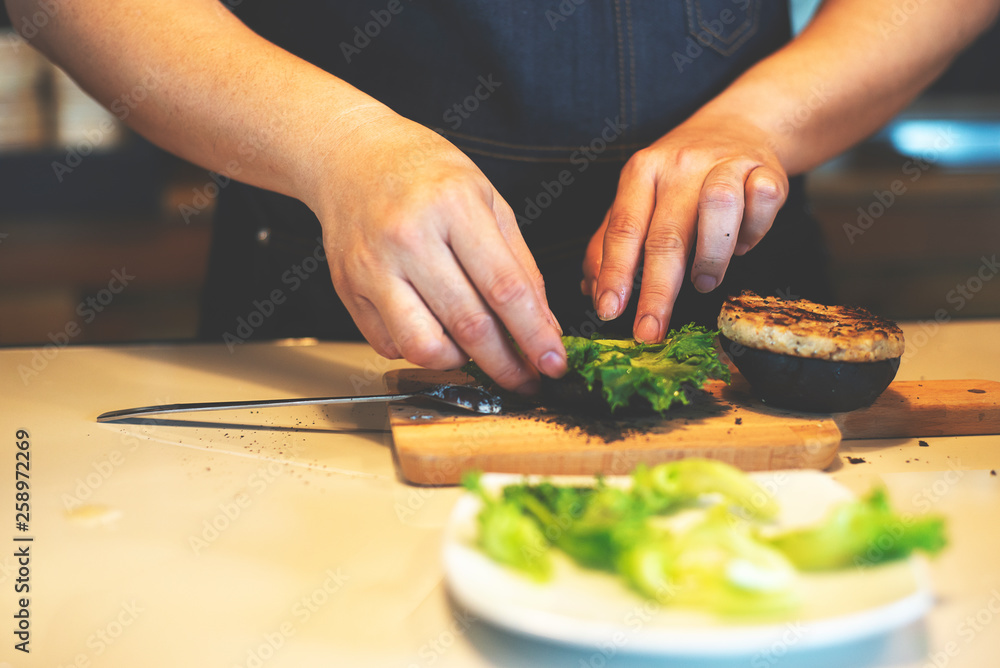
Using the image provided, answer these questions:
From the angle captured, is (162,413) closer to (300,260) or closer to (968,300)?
(300,260)

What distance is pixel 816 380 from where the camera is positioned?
1.21 m

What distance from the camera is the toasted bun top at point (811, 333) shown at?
1.19m

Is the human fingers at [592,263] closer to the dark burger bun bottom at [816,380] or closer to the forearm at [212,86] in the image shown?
the dark burger bun bottom at [816,380]

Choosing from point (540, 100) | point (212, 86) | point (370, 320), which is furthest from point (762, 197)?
point (212, 86)

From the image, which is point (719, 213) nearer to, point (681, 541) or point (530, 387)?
point (530, 387)

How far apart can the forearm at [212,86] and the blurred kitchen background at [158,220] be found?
2729 mm

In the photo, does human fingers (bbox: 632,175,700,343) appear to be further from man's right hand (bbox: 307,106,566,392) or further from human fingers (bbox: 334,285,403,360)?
human fingers (bbox: 334,285,403,360)

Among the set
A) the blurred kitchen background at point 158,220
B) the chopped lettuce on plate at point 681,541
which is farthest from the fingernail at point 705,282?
the blurred kitchen background at point 158,220

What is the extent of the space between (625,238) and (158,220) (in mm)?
3407

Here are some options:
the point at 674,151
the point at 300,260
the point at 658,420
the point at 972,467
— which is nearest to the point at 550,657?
the point at 658,420

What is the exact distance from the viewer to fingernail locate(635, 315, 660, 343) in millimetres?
1330

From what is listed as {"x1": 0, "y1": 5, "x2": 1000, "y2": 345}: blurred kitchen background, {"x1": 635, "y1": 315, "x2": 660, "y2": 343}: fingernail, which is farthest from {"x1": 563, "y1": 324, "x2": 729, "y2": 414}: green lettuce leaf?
{"x1": 0, "y1": 5, "x2": 1000, "y2": 345}: blurred kitchen background

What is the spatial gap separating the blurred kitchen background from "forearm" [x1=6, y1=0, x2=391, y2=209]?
2729 millimetres

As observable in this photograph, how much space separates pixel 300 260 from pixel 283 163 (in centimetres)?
57
